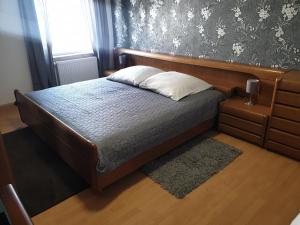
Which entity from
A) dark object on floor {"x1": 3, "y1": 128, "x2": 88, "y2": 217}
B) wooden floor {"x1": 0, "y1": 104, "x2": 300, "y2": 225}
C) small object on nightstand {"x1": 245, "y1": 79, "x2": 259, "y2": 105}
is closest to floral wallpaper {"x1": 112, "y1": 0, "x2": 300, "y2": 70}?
small object on nightstand {"x1": 245, "y1": 79, "x2": 259, "y2": 105}

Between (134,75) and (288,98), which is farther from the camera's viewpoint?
(134,75)

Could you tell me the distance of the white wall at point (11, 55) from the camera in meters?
3.52

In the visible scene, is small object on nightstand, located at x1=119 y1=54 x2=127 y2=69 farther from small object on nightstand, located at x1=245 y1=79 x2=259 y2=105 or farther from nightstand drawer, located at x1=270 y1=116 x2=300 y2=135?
nightstand drawer, located at x1=270 y1=116 x2=300 y2=135

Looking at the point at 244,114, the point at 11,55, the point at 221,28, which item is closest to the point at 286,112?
the point at 244,114

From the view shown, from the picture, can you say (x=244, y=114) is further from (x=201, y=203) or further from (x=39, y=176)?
(x=39, y=176)

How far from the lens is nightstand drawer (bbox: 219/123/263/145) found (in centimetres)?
259

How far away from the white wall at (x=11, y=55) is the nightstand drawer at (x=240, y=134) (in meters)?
3.15

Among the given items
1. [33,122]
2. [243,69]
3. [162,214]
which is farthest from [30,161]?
[243,69]

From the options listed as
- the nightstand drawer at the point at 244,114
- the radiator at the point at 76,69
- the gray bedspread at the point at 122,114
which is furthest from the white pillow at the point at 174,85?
the radiator at the point at 76,69

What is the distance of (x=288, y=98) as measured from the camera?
7.32ft

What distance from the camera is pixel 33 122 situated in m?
2.80

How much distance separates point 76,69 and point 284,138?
11.1 ft

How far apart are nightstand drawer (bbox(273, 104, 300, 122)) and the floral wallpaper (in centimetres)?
53

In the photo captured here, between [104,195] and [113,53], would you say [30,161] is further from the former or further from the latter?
[113,53]
